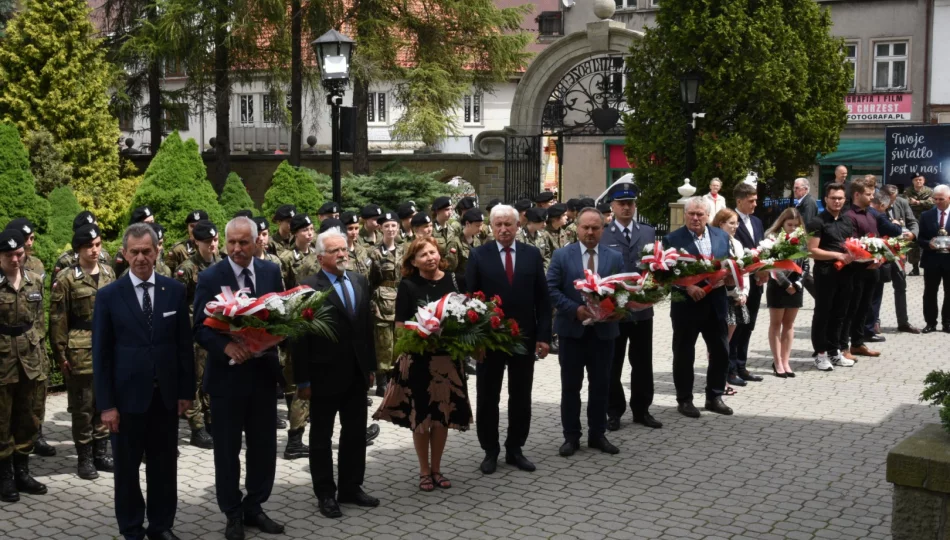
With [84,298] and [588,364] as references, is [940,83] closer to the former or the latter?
[588,364]

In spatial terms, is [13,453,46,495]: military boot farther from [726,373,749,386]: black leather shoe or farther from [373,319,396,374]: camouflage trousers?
[726,373,749,386]: black leather shoe

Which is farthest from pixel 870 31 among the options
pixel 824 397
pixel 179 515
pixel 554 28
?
pixel 179 515

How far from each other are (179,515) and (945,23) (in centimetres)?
3278

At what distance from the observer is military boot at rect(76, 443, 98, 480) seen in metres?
8.10

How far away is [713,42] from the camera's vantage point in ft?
72.0

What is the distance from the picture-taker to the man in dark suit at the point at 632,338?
31.6ft

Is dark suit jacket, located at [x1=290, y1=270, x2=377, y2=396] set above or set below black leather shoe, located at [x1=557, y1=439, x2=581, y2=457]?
above

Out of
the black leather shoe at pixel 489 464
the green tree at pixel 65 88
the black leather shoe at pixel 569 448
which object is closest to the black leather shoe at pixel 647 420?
the black leather shoe at pixel 569 448

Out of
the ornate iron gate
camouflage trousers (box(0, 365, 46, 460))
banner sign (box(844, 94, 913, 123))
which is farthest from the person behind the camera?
banner sign (box(844, 94, 913, 123))

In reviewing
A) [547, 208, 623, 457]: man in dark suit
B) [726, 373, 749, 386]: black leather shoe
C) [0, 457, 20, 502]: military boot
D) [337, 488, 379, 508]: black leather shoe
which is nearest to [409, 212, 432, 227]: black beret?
[547, 208, 623, 457]: man in dark suit

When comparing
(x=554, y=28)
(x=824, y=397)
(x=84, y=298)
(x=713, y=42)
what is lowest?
(x=824, y=397)

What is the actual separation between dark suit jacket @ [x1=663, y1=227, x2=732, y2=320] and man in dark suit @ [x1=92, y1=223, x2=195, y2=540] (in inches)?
190

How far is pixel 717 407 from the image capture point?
10.3 m

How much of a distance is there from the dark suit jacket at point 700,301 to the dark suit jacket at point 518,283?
193 centimetres
